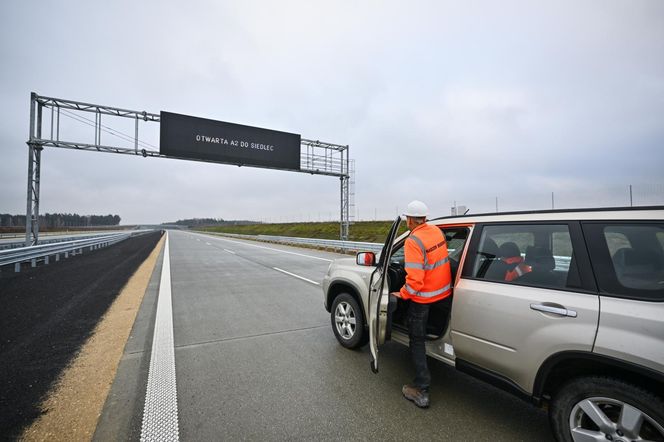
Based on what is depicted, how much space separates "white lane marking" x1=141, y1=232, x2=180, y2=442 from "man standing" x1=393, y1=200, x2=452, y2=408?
84.4 inches

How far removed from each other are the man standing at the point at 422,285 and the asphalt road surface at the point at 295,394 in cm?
22

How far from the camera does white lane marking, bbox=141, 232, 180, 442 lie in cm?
235

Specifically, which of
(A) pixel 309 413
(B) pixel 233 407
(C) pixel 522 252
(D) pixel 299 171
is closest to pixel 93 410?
(B) pixel 233 407

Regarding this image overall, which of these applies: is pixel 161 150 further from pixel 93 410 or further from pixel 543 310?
pixel 543 310

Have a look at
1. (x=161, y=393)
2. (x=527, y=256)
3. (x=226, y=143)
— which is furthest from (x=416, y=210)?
(x=226, y=143)

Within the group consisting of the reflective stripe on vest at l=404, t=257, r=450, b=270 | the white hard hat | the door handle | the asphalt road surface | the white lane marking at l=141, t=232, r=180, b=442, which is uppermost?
the white hard hat

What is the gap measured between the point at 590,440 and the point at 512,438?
1.93ft

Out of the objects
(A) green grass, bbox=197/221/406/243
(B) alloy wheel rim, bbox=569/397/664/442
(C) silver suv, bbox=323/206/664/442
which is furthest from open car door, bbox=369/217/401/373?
(A) green grass, bbox=197/221/406/243

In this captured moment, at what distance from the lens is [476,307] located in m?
2.57

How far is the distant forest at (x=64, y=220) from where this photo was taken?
83.2 meters

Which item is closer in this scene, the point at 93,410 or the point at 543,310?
the point at 543,310

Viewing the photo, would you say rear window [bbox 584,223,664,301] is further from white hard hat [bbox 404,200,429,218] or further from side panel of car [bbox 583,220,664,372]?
white hard hat [bbox 404,200,429,218]

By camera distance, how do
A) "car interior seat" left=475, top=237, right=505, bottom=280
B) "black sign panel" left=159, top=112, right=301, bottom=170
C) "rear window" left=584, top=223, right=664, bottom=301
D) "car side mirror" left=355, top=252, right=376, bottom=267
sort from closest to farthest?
"rear window" left=584, top=223, right=664, bottom=301 → "car interior seat" left=475, top=237, right=505, bottom=280 → "car side mirror" left=355, top=252, right=376, bottom=267 → "black sign panel" left=159, top=112, right=301, bottom=170

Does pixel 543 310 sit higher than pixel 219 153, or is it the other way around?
pixel 219 153
